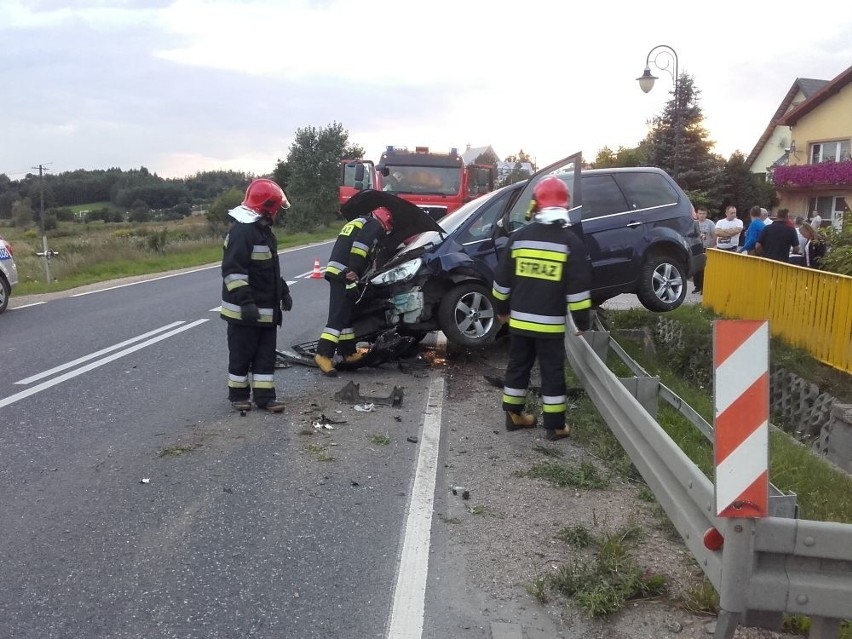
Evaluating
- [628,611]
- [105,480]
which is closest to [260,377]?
[105,480]

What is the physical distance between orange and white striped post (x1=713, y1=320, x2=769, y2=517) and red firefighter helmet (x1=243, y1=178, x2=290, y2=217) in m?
4.31

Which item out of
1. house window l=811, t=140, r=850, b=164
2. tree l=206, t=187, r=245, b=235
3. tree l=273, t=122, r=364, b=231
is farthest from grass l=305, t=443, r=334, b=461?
tree l=273, t=122, r=364, b=231

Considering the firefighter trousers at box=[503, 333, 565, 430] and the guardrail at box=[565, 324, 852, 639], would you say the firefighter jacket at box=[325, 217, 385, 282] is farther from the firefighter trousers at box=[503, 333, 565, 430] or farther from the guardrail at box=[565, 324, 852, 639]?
the guardrail at box=[565, 324, 852, 639]

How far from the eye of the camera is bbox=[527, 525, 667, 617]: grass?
3246mm

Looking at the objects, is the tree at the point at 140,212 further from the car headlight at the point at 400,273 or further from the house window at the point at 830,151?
the car headlight at the point at 400,273

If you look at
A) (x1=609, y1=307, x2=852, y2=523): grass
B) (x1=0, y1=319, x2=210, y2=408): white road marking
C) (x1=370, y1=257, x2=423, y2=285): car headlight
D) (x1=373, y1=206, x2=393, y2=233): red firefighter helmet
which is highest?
(x1=373, y1=206, x2=393, y2=233): red firefighter helmet

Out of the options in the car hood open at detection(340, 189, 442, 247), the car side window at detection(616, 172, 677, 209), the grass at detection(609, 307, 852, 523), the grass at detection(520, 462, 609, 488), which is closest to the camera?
the grass at detection(609, 307, 852, 523)

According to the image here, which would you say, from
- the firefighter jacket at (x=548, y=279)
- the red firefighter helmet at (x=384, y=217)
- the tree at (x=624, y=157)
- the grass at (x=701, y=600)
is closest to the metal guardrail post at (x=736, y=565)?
the grass at (x=701, y=600)

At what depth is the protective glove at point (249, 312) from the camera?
5.98 m

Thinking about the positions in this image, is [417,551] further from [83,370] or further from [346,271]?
[83,370]

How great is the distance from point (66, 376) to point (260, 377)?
233cm

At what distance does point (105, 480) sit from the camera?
4633mm

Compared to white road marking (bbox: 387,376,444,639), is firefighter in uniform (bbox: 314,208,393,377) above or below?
above

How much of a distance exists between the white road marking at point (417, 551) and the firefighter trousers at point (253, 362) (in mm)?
1377
